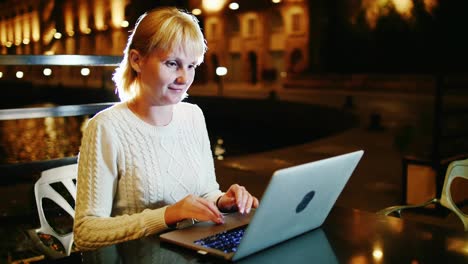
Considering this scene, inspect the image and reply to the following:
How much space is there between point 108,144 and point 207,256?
73 cm

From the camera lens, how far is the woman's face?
6.93ft

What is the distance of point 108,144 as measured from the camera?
83.9 inches

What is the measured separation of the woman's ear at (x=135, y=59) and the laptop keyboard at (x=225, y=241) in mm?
813

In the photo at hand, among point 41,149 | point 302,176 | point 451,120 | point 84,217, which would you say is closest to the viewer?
point 302,176

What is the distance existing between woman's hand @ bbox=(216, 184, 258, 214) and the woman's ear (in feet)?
2.08

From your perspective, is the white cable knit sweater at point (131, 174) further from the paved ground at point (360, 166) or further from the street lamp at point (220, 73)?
the street lamp at point (220, 73)

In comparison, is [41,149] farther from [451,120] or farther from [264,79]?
[264,79]

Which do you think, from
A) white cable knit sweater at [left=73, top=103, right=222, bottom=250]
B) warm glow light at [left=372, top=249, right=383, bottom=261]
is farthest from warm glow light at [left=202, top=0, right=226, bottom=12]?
warm glow light at [left=372, top=249, right=383, bottom=261]

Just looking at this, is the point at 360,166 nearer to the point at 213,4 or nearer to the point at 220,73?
the point at 220,73

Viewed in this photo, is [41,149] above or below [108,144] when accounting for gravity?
below

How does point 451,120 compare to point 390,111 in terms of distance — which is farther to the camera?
point 390,111

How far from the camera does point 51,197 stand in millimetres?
2836

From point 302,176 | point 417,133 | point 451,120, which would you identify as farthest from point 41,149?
point 302,176

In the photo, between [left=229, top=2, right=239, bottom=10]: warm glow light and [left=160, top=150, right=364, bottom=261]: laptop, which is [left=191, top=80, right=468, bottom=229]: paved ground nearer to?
[left=160, top=150, right=364, bottom=261]: laptop
